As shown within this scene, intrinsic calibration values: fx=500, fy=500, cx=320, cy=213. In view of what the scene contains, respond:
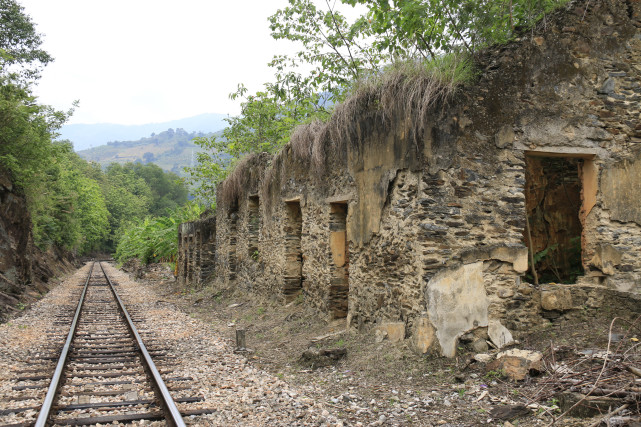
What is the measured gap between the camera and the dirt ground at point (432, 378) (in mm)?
4582

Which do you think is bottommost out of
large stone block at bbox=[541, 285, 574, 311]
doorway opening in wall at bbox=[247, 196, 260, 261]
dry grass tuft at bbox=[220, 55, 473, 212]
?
large stone block at bbox=[541, 285, 574, 311]

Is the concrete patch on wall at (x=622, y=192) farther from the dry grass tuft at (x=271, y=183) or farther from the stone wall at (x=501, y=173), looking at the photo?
the dry grass tuft at (x=271, y=183)

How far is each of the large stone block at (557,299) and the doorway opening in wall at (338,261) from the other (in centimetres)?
335

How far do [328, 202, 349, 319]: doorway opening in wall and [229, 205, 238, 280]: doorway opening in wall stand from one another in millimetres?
6600

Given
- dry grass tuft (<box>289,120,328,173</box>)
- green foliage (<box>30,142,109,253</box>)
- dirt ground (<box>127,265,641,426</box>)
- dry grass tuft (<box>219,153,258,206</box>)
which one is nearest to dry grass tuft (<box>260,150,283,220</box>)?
dry grass tuft (<box>289,120,328,173</box>)

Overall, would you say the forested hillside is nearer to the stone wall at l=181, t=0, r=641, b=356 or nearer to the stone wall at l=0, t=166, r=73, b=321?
the stone wall at l=0, t=166, r=73, b=321

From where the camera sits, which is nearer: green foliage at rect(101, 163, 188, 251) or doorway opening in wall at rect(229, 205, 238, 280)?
doorway opening in wall at rect(229, 205, 238, 280)

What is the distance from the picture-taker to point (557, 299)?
648 centimetres

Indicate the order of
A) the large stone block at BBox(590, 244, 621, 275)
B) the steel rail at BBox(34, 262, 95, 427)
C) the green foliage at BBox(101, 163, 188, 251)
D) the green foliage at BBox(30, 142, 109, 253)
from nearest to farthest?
1. the steel rail at BBox(34, 262, 95, 427)
2. the large stone block at BBox(590, 244, 621, 275)
3. the green foliage at BBox(30, 142, 109, 253)
4. the green foliage at BBox(101, 163, 188, 251)

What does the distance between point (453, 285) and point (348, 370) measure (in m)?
1.73

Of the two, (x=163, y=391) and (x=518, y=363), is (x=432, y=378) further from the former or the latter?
(x=163, y=391)

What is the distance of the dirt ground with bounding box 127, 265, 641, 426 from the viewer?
A: 4.58 meters

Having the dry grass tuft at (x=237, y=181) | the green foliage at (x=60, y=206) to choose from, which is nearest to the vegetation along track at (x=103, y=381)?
the dry grass tuft at (x=237, y=181)

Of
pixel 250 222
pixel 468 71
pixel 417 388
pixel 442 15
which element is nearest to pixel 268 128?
pixel 250 222
